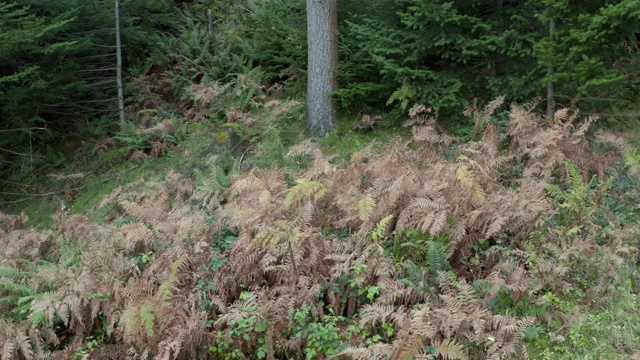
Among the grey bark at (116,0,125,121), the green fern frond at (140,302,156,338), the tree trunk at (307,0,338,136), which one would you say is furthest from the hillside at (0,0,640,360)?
the grey bark at (116,0,125,121)

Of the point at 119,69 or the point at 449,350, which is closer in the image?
the point at 449,350

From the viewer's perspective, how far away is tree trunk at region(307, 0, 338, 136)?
922 centimetres

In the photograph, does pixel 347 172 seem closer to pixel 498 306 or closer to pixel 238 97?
pixel 498 306

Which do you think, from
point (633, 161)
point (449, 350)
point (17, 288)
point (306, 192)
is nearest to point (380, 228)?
point (306, 192)

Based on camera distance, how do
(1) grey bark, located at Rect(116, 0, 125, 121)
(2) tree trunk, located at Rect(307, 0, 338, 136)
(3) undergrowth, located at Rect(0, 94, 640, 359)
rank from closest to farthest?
1. (3) undergrowth, located at Rect(0, 94, 640, 359)
2. (2) tree trunk, located at Rect(307, 0, 338, 136)
3. (1) grey bark, located at Rect(116, 0, 125, 121)

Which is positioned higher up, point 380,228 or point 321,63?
point 321,63

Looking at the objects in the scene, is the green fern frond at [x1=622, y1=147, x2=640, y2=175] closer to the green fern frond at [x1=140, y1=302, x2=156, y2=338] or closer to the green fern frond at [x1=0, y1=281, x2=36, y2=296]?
the green fern frond at [x1=140, y1=302, x2=156, y2=338]

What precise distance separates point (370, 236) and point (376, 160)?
2.08m

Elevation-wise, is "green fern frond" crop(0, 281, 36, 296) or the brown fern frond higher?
the brown fern frond

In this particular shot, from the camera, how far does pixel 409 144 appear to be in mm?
8484

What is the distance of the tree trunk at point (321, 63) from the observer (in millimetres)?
9219

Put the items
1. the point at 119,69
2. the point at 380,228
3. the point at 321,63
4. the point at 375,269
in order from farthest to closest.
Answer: the point at 119,69, the point at 321,63, the point at 380,228, the point at 375,269

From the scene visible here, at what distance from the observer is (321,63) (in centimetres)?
933

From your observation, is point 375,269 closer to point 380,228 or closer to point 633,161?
point 380,228
